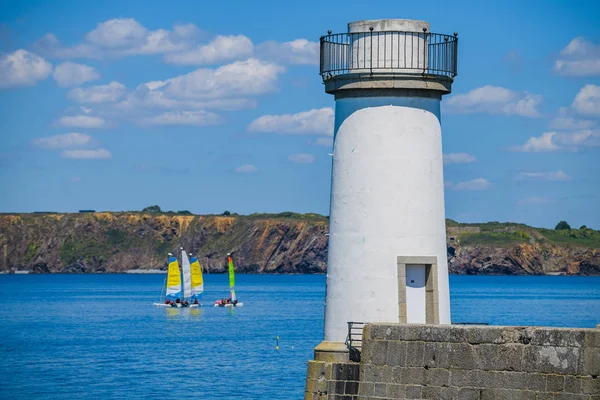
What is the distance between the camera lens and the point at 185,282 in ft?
354

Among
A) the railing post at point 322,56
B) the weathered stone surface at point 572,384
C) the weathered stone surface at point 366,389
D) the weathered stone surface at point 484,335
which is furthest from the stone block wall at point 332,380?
the railing post at point 322,56

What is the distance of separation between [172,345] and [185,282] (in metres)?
38.2

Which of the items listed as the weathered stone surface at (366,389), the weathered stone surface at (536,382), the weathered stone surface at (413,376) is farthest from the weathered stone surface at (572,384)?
the weathered stone surface at (366,389)

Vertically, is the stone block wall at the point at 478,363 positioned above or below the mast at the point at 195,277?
below

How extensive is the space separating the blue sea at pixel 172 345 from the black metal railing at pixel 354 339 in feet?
93.4

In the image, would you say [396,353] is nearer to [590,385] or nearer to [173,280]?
[590,385]

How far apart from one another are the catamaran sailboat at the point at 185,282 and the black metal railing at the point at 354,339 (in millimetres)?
88679

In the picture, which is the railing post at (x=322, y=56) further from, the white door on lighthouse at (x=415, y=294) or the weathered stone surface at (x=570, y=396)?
the weathered stone surface at (x=570, y=396)

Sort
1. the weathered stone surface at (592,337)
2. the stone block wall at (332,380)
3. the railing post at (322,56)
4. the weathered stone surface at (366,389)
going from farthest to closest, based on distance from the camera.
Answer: the railing post at (322,56) → the stone block wall at (332,380) → the weathered stone surface at (366,389) → the weathered stone surface at (592,337)

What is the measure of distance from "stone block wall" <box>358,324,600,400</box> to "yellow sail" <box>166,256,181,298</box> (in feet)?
302

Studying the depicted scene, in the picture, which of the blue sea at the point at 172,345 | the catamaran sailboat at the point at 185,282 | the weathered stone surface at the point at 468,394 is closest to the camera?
the weathered stone surface at the point at 468,394

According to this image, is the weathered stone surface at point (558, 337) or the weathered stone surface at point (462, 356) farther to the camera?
the weathered stone surface at point (462, 356)

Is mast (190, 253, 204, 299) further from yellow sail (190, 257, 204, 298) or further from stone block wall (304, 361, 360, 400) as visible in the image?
stone block wall (304, 361, 360, 400)

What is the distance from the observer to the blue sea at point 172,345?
47281mm
